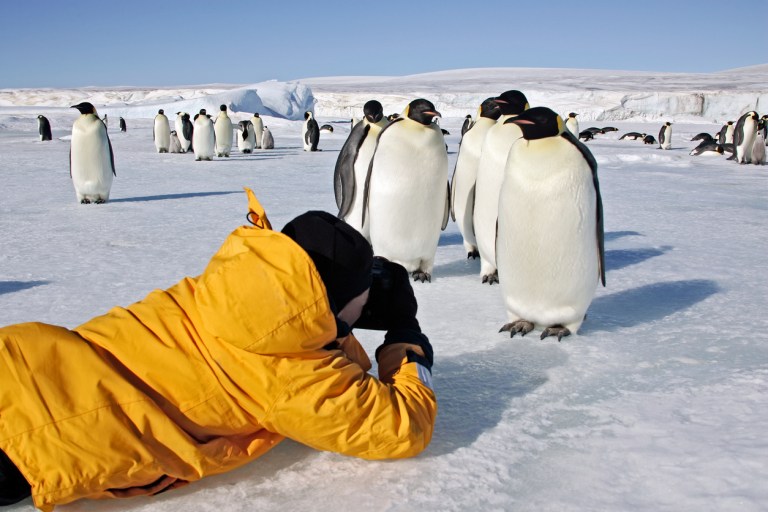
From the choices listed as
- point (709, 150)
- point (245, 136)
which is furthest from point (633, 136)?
point (245, 136)

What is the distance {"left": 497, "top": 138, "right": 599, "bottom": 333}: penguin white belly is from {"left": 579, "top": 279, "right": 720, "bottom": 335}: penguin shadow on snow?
0.20 metres

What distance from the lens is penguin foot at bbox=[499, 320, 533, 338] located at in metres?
2.91

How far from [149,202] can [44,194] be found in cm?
149

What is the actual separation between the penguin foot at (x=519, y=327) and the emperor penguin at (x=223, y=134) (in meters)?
13.1

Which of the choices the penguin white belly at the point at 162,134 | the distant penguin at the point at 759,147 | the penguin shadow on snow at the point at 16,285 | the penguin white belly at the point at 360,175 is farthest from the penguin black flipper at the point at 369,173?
the distant penguin at the point at 759,147

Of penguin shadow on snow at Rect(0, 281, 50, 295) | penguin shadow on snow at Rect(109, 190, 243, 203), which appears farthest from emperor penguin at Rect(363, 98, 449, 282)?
penguin shadow on snow at Rect(109, 190, 243, 203)

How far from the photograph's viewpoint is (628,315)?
3.22 m

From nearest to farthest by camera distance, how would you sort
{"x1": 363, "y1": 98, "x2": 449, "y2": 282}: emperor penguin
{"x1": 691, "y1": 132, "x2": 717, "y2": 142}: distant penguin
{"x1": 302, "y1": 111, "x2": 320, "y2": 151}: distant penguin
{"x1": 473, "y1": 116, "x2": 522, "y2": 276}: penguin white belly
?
{"x1": 473, "y1": 116, "x2": 522, "y2": 276}: penguin white belly → {"x1": 363, "y1": 98, "x2": 449, "y2": 282}: emperor penguin → {"x1": 302, "y1": 111, "x2": 320, "y2": 151}: distant penguin → {"x1": 691, "y1": 132, "x2": 717, "y2": 142}: distant penguin

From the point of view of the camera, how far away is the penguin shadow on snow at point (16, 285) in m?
3.55

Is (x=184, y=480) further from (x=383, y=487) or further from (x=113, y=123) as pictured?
(x=113, y=123)

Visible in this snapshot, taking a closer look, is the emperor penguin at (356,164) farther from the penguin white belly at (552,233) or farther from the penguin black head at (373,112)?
the penguin white belly at (552,233)

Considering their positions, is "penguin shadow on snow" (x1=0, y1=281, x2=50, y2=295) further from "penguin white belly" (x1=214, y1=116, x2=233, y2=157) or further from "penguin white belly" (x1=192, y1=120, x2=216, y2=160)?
"penguin white belly" (x1=214, y1=116, x2=233, y2=157)

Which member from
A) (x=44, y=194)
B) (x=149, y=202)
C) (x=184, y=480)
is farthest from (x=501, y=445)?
(x=44, y=194)

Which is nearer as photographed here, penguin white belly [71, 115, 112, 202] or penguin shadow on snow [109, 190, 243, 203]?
penguin white belly [71, 115, 112, 202]
